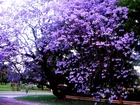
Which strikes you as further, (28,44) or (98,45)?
(28,44)

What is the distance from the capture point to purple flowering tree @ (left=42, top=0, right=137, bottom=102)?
13.9m


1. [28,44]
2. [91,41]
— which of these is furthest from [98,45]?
[28,44]

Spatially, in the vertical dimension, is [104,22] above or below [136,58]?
above

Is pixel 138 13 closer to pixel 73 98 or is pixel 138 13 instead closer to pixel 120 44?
pixel 120 44

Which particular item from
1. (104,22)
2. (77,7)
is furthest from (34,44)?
(104,22)

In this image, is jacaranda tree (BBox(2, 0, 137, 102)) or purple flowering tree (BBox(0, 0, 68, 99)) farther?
purple flowering tree (BBox(0, 0, 68, 99))

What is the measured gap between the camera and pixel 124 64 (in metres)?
14.2

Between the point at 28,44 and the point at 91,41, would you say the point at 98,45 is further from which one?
the point at 28,44

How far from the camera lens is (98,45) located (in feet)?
46.1

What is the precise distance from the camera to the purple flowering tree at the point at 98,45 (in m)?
13.9

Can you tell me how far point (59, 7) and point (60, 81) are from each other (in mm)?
6236

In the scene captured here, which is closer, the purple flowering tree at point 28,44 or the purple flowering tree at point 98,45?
the purple flowering tree at point 98,45

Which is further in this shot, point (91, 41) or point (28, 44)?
point (28, 44)

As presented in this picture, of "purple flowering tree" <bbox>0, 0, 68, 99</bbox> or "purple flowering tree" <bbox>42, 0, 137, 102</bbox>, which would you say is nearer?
"purple flowering tree" <bbox>42, 0, 137, 102</bbox>
